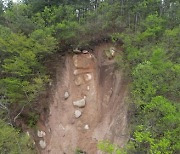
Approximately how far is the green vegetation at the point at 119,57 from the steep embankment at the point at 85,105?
3.85ft

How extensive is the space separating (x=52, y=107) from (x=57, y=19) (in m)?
6.64

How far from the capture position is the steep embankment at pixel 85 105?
13766 millimetres

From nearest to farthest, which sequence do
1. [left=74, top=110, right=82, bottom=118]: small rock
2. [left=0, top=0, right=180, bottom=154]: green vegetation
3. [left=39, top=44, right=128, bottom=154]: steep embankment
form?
[left=0, top=0, right=180, bottom=154]: green vegetation, [left=39, top=44, right=128, bottom=154]: steep embankment, [left=74, top=110, right=82, bottom=118]: small rock

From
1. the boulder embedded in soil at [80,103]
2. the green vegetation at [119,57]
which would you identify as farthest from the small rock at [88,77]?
the green vegetation at [119,57]

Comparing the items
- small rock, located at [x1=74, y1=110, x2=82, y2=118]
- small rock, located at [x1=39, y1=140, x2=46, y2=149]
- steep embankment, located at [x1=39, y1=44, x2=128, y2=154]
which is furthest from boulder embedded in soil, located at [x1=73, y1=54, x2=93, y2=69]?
small rock, located at [x1=39, y1=140, x2=46, y2=149]

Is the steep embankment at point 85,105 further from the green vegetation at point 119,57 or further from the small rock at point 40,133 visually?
the green vegetation at point 119,57

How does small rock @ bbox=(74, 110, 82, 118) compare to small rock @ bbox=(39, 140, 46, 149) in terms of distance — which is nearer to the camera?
small rock @ bbox=(39, 140, 46, 149)

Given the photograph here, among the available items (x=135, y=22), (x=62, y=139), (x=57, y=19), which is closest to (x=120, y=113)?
(x=62, y=139)

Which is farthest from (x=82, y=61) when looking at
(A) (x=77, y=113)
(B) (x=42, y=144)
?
(B) (x=42, y=144)

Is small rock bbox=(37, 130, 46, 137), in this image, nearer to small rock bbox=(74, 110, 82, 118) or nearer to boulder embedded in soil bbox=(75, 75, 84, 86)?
small rock bbox=(74, 110, 82, 118)

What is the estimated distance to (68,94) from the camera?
15258 millimetres

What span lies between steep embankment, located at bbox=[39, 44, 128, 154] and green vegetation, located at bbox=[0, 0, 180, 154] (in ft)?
3.85

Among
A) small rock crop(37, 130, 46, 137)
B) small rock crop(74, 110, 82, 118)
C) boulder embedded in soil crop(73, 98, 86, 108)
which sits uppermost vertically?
boulder embedded in soil crop(73, 98, 86, 108)

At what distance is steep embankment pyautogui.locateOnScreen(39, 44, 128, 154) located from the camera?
45.2ft
